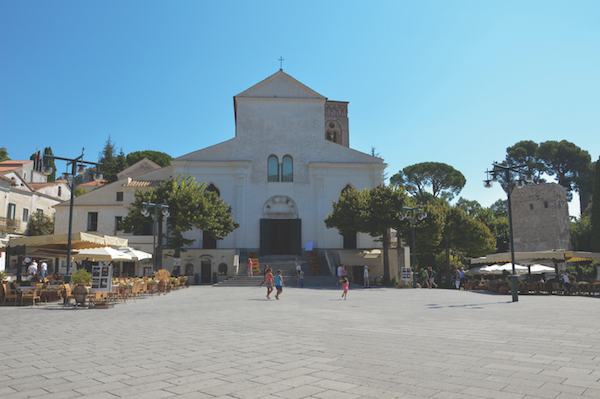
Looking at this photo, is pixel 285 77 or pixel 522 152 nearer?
pixel 285 77

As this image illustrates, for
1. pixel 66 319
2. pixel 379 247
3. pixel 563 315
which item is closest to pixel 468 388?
pixel 563 315

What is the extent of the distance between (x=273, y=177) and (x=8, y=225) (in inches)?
951

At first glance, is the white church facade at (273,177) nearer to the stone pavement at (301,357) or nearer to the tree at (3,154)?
the stone pavement at (301,357)

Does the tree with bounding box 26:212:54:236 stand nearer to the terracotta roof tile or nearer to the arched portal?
the terracotta roof tile

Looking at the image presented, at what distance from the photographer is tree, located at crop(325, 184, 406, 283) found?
29.7m

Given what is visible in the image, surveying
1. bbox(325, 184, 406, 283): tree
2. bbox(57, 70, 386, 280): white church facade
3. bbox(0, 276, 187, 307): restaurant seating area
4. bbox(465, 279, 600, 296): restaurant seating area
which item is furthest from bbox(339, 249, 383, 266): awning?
bbox(0, 276, 187, 307): restaurant seating area

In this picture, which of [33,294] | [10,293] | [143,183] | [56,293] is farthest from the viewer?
[143,183]

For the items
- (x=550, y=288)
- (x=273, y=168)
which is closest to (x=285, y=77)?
(x=273, y=168)

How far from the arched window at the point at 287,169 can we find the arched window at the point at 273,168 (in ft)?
1.76

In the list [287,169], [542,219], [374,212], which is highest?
[287,169]

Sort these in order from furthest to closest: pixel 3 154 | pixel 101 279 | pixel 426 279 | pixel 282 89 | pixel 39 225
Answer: pixel 3 154 < pixel 39 225 < pixel 282 89 < pixel 426 279 < pixel 101 279

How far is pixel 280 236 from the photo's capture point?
37.9 metres

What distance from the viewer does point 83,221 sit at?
37125 mm

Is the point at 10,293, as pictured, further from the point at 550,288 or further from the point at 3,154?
the point at 3,154
